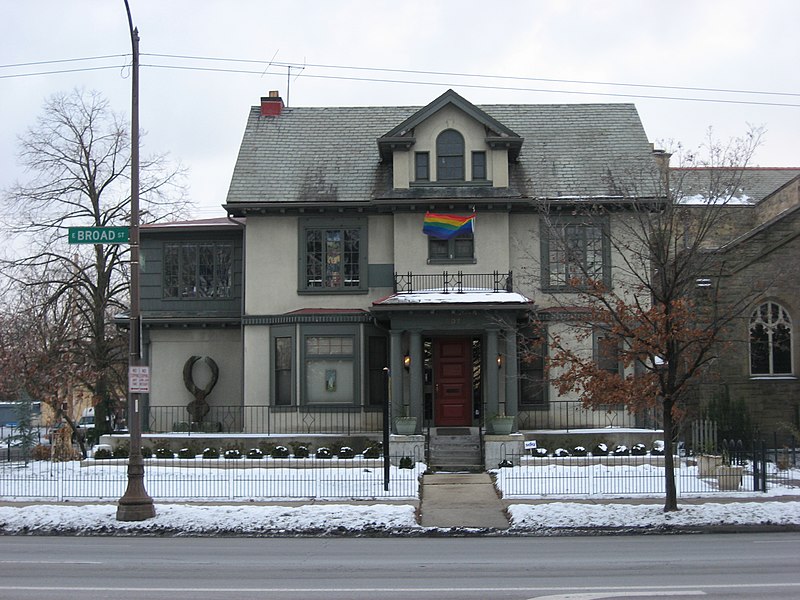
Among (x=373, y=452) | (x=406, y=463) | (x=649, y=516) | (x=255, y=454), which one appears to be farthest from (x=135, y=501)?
(x=649, y=516)

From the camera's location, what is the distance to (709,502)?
747 inches

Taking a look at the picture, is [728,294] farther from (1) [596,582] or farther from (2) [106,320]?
(2) [106,320]

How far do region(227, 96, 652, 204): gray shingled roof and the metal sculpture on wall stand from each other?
5493 mm

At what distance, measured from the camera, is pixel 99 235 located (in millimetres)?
17719

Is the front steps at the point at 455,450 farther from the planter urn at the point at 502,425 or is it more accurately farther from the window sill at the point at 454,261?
the window sill at the point at 454,261

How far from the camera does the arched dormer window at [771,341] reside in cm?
2880

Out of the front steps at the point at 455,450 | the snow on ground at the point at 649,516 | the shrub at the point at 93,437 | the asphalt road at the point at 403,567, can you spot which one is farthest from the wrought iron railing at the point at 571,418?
the shrub at the point at 93,437

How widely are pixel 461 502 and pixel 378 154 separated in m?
13.7

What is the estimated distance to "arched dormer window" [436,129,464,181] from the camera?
2791cm

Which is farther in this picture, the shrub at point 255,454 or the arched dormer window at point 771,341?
the arched dormer window at point 771,341

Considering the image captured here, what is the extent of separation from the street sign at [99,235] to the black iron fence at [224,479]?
20.3 ft

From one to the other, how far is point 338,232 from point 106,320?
17.9 meters

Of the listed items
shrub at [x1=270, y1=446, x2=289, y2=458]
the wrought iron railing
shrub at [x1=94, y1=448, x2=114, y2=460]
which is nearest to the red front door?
the wrought iron railing

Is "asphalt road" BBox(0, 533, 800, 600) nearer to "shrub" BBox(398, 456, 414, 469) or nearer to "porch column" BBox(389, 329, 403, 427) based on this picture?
"shrub" BBox(398, 456, 414, 469)
